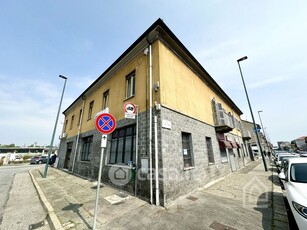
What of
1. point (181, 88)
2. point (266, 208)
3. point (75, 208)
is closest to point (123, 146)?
point (75, 208)

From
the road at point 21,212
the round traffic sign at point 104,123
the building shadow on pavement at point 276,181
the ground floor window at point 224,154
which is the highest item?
the round traffic sign at point 104,123

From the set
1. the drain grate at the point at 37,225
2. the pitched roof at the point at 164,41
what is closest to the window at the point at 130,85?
the pitched roof at the point at 164,41

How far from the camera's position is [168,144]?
528 cm

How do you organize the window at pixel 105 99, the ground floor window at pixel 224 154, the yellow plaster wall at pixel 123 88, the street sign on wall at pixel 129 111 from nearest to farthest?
1. the street sign on wall at pixel 129 111
2. the yellow plaster wall at pixel 123 88
3. the window at pixel 105 99
4. the ground floor window at pixel 224 154

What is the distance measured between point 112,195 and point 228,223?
14.2 ft

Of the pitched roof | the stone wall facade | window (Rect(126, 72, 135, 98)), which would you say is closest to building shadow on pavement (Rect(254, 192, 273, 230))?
the stone wall facade

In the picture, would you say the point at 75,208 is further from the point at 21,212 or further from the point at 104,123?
the point at 104,123

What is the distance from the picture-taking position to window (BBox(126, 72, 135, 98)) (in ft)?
23.8

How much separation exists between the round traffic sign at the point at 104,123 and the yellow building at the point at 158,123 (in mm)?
1906

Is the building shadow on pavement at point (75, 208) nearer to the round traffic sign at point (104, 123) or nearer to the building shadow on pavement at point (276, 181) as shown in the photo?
the round traffic sign at point (104, 123)

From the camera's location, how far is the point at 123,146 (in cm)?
680

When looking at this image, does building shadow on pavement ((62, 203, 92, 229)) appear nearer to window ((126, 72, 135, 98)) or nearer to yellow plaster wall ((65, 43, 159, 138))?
yellow plaster wall ((65, 43, 159, 138))

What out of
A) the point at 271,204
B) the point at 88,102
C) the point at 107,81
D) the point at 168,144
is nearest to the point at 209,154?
the point at 271,204

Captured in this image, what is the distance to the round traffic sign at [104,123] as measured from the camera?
3586 millimetres
